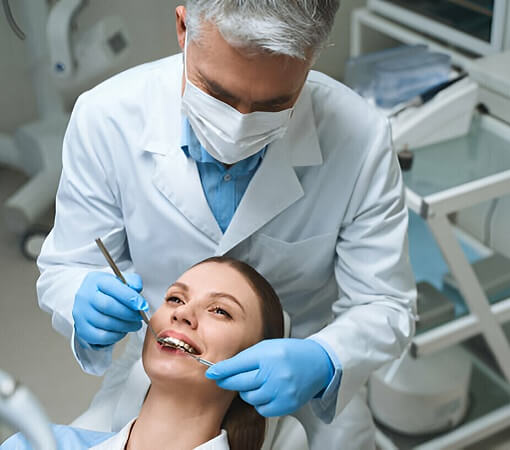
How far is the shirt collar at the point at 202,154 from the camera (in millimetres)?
1497

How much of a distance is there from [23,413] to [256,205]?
30.9 inches

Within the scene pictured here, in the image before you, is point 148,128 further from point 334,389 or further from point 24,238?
→ point 24,238

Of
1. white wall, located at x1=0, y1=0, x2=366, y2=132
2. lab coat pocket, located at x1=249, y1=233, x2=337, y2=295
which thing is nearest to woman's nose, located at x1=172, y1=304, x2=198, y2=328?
lab coat pocket, located at x1=249, y1=233, x2=337, y2=295

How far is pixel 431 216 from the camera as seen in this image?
6.15 feet

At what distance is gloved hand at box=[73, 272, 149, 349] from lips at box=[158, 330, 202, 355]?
6cm

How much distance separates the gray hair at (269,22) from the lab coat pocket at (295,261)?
0.42m

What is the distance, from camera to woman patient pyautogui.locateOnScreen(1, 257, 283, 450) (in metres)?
1.39

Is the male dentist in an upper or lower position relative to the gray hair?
lower

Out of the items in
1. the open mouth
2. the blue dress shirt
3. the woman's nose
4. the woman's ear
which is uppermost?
the woman's ear

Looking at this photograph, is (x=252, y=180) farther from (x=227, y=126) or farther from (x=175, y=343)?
(x=175, y=343)

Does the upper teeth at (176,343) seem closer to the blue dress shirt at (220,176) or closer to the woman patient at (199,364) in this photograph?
the woman patient at (199,364)

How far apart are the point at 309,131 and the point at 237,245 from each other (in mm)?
256

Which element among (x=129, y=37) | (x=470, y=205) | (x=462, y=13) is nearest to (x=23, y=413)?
(x=470, y=205)

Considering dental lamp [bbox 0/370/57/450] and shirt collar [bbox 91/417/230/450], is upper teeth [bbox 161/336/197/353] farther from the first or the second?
dental lamp [bbox 0/370/57/450]
